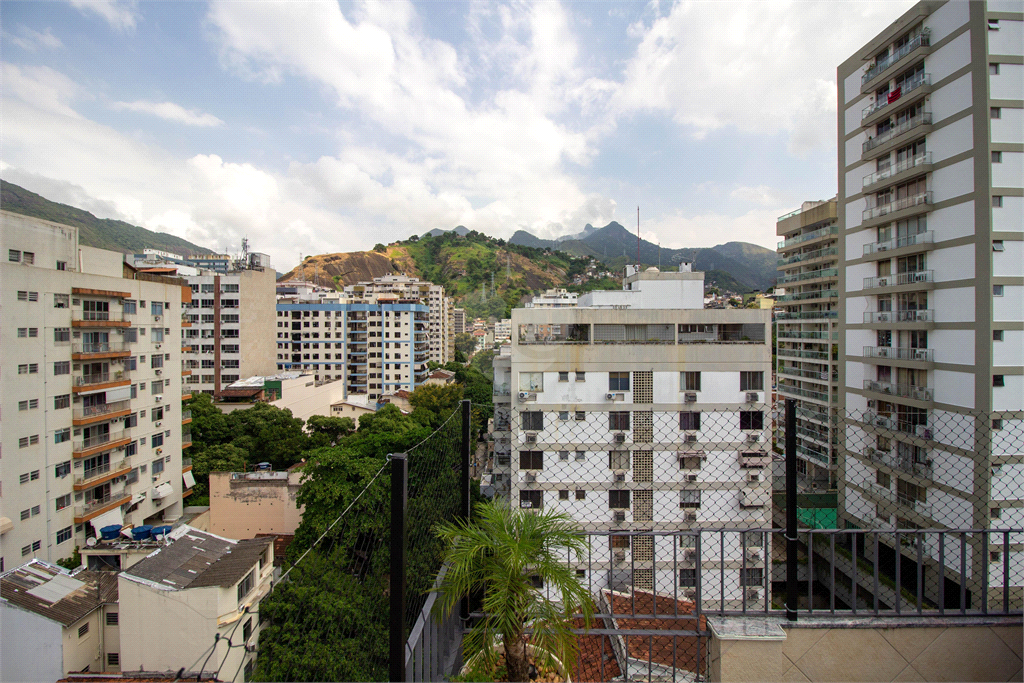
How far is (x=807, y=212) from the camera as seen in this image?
56.1 feet

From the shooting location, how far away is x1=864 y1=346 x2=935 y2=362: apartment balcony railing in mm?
8596

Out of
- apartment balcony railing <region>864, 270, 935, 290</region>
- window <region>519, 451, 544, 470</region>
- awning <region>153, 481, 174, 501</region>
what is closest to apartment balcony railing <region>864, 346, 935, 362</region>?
apartment balcony railing <region>864, 270, 935, 290</region>

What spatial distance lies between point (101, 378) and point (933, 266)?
58.5 ft

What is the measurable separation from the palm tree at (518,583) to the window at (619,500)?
21.9 feet

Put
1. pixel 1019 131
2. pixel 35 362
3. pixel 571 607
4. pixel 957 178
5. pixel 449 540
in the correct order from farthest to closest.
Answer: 1. pixel 35 362
2. pixel 957 178
3. pixel 1019 131
4. pixel 449 540
5. pixel 571 607

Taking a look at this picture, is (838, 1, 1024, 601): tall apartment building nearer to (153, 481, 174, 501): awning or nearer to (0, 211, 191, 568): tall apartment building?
(0, 211, 191, 568): tall apartment building

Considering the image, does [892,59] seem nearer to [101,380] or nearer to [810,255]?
[810,255]

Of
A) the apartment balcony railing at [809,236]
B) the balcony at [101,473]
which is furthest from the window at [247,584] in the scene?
the apartment balcony railing at [809,236]

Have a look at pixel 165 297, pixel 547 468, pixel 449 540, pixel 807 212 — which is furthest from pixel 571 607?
pixel 807 212

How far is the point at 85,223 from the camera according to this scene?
14125 mm

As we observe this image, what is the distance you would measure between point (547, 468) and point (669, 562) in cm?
277

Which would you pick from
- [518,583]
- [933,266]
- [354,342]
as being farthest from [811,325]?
[354,342]

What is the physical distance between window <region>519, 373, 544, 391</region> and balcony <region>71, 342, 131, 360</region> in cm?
956

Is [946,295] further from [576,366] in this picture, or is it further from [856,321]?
[576,366]
